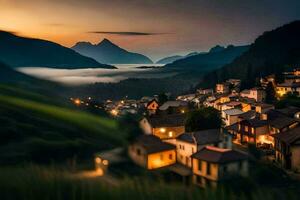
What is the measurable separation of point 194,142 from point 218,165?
4.13 m

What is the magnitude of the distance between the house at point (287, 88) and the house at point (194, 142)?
23676 millimetres

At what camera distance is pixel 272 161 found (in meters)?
26.7

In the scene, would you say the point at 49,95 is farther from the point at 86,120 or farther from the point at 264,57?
the point at 264,57

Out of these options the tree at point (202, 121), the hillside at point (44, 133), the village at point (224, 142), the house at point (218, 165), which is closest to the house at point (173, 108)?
the village at point (224, 142)

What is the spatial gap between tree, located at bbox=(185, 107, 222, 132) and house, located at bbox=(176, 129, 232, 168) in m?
4.36

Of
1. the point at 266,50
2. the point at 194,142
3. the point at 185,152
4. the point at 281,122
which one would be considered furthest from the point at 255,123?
the point at 266,50

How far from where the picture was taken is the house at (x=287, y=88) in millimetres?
46250

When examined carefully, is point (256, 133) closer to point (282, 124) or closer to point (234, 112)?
point (282, 124)

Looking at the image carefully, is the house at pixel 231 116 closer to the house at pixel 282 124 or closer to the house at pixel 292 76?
the house at pixel 282 124

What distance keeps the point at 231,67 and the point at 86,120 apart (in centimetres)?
9139

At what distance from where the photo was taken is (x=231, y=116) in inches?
1570

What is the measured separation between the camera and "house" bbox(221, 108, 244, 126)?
131ft

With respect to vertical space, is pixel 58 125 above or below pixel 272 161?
above

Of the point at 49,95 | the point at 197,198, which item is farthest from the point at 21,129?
the point at 49,95
